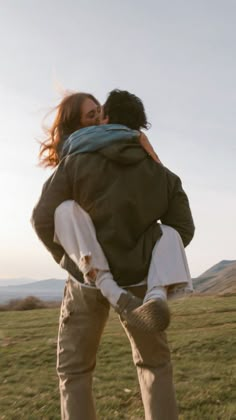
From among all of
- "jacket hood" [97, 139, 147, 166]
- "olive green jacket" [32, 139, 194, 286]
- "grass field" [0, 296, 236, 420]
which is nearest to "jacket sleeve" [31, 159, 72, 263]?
"olive green jacket" [32, 139, 194, 286]

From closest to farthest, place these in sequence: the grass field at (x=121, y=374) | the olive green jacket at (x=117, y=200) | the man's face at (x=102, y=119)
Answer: the olive green jacket at (x=117, y=200), the man's face at (x=102, y=119), the grass field at (x=121, y=374)

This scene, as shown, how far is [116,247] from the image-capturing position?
279 cm

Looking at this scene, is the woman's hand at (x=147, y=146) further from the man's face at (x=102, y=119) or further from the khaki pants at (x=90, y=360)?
the khaki pants at (x=90, y=360)

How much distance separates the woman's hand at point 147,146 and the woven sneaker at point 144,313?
95cm

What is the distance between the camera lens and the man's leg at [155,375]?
2816 millimetres

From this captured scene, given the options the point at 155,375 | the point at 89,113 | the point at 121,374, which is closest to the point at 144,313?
the point at 155,375

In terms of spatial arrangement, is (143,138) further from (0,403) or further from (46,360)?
(46,360)

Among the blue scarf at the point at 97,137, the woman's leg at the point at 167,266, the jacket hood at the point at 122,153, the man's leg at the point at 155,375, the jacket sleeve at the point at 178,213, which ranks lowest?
the man's leg at the point at 155,375

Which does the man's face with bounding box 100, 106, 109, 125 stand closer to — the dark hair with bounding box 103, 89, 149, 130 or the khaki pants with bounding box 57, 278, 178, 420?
the dark hair with bounding box 103, 89, 149, 130

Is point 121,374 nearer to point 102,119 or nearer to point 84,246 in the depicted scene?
point 84,246

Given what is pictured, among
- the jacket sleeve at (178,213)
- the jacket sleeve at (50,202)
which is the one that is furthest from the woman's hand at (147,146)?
the jacket sleeve at (50,202)

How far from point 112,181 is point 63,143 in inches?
21.9

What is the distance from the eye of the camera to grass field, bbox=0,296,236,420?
468cm

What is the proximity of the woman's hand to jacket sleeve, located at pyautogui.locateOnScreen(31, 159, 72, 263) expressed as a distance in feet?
1.77
